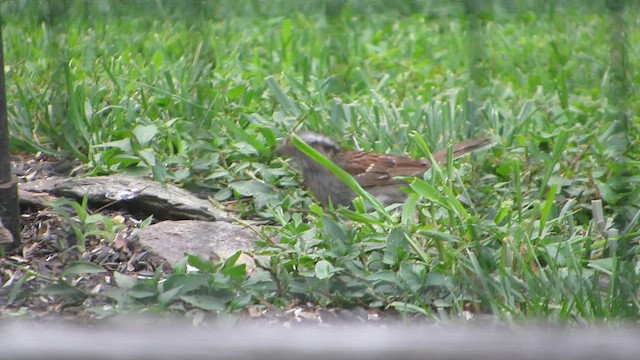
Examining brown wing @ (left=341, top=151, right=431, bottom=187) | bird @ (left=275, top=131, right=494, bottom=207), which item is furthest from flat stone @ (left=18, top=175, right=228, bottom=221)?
brown wing @ (left=341, top=151, right=431, bottom=187)

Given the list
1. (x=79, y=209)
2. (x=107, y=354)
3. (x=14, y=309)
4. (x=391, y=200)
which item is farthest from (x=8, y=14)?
(x=107, y=354)

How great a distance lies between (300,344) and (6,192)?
2098mm

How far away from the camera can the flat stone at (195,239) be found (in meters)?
3.45

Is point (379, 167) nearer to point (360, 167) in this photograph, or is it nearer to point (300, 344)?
point (360, 167)

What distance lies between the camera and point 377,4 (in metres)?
2.68

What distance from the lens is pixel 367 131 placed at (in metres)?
4.61

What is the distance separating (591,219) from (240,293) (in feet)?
4.65

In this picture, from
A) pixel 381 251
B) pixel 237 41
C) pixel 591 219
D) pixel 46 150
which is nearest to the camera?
pixel 381 251

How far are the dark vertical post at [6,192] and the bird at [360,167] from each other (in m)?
1.17

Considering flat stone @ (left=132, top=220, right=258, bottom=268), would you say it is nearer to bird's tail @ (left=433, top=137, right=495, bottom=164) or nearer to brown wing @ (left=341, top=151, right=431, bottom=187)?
brown wing @ (left=341, top=151, right=431, bottom=187)

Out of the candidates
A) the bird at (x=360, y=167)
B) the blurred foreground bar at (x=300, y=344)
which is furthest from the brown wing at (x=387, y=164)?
the blurred foreground bar at (x=300, y=344)

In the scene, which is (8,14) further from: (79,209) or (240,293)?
(240,293)

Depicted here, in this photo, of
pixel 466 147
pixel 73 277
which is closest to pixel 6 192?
pixel 73 277

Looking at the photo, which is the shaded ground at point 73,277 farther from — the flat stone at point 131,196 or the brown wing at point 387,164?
the brown wing at point 387,164
